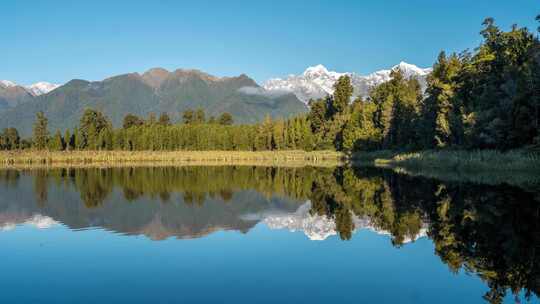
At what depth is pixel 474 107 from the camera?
52.3m

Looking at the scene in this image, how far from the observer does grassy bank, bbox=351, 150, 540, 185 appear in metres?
36.3

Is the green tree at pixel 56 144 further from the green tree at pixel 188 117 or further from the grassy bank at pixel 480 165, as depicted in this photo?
the grassy bank at pixel 480 165

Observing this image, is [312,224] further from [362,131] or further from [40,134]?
[40,134]

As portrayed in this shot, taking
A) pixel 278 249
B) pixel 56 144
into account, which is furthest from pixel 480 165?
pixel 56 144

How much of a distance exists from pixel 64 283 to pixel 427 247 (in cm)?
1059

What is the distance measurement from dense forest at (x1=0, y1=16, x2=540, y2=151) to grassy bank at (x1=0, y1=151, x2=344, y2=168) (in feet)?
26.4

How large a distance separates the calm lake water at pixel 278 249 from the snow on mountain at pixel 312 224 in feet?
0.17

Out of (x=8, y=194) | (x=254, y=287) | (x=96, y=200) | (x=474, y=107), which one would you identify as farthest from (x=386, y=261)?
(x=474, y=107)

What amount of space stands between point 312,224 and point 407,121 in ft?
203

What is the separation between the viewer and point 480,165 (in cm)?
4478

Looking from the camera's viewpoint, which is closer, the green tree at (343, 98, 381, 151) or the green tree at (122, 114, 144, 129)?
the green tree at (343, 98, 381, 151)

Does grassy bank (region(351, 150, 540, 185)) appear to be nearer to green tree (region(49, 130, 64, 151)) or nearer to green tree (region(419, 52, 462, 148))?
green tree (region(419, 52, 462, 148))

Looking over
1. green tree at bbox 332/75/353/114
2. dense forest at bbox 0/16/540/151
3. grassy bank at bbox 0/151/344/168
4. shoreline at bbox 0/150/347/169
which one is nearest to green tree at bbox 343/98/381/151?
dense forest at bbox 0/16/540/151

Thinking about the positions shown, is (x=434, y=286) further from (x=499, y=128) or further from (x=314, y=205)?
(x=499, y=128)
